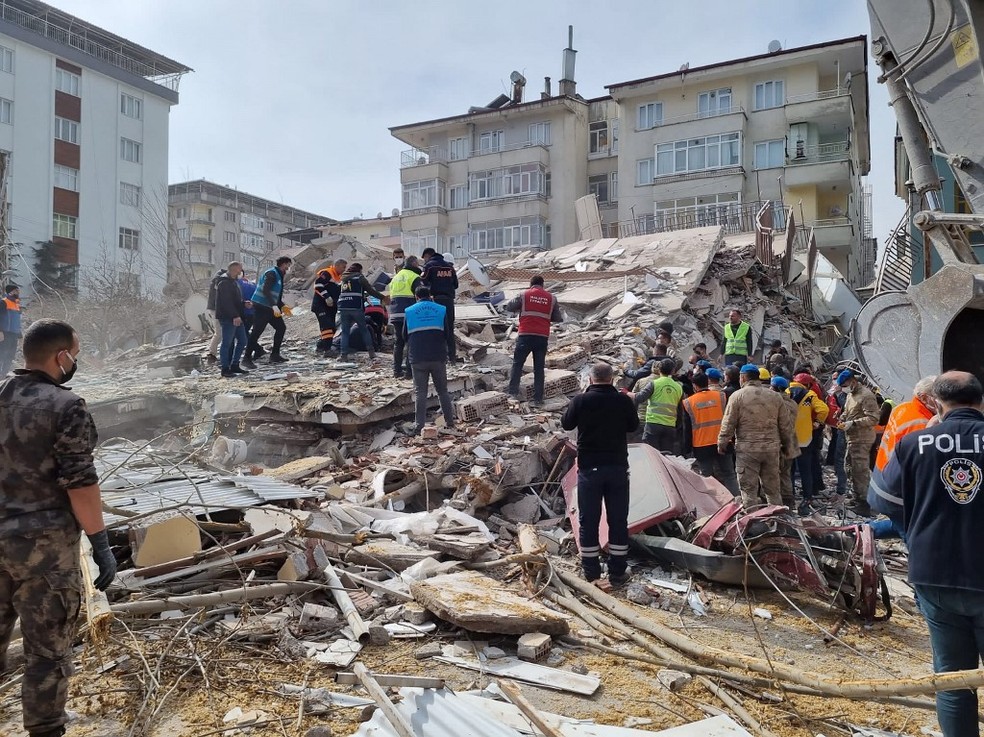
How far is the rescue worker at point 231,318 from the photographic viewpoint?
9.65 metres

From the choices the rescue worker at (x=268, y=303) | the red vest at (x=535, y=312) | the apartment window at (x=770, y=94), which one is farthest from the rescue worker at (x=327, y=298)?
the apartment window at (x=770, y=94)

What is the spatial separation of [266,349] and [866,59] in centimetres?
2888

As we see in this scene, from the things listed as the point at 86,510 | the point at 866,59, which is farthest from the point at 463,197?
the point at 86,510

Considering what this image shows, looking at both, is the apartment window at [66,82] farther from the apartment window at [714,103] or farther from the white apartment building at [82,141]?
the apartment window at [714,103]

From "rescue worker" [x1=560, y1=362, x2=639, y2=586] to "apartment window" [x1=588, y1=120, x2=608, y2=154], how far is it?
1347 inches

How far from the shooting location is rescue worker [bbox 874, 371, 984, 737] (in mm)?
2654

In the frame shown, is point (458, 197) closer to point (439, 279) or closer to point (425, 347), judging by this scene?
point (439, 279)

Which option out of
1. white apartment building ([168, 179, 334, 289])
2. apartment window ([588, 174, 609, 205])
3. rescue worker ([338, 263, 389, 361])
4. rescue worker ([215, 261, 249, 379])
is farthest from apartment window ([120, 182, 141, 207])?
rescue worker ([338, 263, 389, 361])

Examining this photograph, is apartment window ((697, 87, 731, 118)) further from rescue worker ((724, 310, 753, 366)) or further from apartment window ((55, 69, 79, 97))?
apartment window ((55, 69, 79, 97))

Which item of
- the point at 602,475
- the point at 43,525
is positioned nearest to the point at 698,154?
the point at 602,475

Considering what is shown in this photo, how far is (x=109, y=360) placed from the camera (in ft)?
46.4

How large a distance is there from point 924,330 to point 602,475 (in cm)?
264

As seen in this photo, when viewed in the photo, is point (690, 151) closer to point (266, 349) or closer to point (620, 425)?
point (266, 349)

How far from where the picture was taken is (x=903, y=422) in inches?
170
